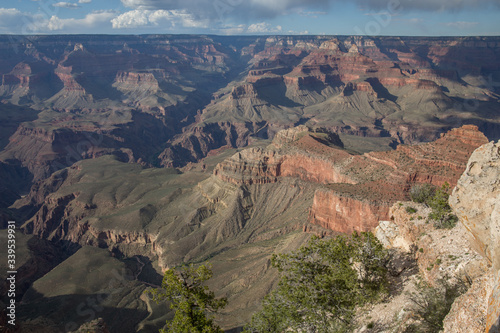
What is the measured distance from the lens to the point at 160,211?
99.1 metres

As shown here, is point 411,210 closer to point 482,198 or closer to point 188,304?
point 482,198

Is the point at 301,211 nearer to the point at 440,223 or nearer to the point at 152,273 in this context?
the point at 152,273

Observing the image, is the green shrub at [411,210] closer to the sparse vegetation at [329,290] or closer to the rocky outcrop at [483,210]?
the sparse vegetation at [329,290]

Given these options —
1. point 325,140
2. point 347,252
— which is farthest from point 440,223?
point 325,140

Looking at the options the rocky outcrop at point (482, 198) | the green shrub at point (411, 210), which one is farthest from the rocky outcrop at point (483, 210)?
the green shrub at point (411, 210)

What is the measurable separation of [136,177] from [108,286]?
57.5m

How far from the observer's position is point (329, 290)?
31047mm

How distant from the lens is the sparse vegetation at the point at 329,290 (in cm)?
3067

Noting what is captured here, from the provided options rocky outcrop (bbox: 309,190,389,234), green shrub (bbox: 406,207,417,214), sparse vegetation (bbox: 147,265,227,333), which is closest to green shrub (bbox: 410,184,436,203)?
rocky outcrop (bbox: 309,190,389,234)

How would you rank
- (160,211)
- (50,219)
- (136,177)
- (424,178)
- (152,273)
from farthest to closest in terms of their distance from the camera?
(136,177) < (50,219) < (160,211) < (152,273) < (424,178)

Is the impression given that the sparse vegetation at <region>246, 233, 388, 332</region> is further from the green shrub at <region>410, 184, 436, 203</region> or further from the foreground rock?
the foreground rock

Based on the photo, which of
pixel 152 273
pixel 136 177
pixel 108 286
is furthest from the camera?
pixel 136 177

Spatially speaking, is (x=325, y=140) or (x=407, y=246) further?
(x=325, y=140)

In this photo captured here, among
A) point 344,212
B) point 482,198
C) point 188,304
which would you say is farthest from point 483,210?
point 344,212
